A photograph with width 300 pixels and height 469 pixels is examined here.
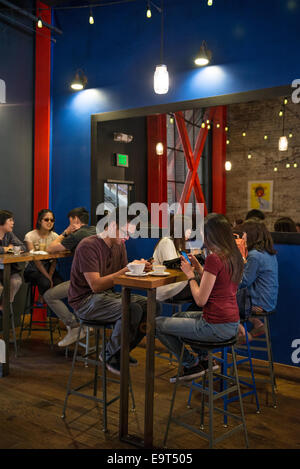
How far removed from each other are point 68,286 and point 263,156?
21.5 feet

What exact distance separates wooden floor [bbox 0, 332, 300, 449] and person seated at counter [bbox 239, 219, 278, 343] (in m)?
0.58

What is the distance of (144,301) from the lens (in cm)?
300

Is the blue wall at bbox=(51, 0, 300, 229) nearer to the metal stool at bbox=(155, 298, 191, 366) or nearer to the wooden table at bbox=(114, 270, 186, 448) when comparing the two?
the metal stool at bbox=(155, 298, 191, 366)

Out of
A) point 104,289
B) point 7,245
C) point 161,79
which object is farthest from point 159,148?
point 104,289

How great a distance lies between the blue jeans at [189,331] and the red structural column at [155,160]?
471 centimetres

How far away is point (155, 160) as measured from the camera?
742cm

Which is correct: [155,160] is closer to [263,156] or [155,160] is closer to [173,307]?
[263,156]

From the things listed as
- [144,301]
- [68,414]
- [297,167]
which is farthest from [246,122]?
[68,414]

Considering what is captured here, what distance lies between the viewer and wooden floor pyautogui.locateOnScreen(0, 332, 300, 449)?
8.19ft

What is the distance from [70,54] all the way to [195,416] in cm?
407

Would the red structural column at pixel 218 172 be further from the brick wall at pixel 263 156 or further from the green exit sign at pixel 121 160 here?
the green exit sign at pixel 121 160

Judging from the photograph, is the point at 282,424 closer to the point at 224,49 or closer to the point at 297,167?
the point at 224,49

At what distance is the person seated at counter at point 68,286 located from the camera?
3953mm

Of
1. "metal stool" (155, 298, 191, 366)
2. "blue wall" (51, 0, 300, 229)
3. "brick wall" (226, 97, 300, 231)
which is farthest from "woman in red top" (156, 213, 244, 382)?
"brick wall" (226, 97, 300, 231)
